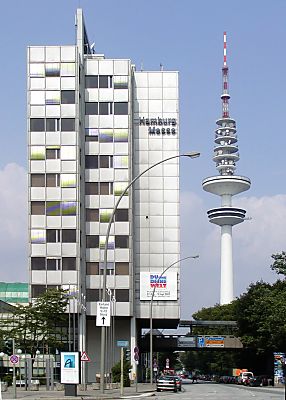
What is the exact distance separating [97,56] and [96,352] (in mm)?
32620

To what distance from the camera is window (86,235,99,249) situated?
282ft

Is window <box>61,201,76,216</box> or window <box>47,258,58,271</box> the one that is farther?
window <box>61,201,76,216</box>

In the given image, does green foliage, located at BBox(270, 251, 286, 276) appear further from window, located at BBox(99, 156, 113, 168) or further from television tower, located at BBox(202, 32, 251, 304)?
television tower, located at BBox(202, 32, 251, 304)

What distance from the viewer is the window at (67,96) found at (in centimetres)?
8381

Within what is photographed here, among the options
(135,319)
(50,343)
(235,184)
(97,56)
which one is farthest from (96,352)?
(235,184)

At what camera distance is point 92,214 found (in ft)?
283

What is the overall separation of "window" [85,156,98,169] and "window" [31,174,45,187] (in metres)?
5.25

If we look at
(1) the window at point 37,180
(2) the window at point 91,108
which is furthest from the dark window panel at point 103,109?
(1) the window at point 37,180

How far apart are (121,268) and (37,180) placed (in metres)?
12.6

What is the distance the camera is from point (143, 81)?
92.0 metres

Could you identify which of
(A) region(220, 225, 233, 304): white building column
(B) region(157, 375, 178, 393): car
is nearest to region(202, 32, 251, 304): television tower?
(A) region(220, 225, 233, 304): white building column

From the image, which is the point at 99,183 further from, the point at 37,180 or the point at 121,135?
the point at 37,180

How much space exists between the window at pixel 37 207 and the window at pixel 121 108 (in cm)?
1245

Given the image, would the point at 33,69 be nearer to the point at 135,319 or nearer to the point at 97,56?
the point at 97,56
